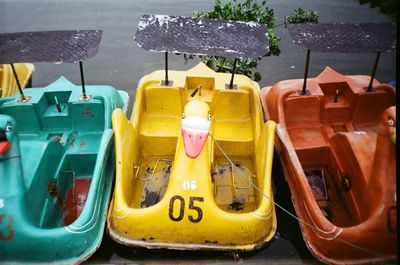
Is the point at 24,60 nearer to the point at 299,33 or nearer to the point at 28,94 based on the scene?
the point at 28,94

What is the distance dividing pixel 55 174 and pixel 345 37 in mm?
3367

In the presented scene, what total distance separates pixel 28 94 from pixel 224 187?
270 cm

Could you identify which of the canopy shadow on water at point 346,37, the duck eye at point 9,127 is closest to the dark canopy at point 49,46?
the duck eye at point 9,127

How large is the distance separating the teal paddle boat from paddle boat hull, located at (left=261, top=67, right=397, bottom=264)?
1.99 meters

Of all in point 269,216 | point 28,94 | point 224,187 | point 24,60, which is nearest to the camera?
point 269,216

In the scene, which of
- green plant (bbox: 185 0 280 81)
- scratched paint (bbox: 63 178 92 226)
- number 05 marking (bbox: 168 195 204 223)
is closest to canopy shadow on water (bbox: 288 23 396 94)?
green plant (bbox: 185 0 280 81)

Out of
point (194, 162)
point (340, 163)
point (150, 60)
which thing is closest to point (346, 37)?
point (340, 163)

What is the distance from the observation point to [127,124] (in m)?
3.88

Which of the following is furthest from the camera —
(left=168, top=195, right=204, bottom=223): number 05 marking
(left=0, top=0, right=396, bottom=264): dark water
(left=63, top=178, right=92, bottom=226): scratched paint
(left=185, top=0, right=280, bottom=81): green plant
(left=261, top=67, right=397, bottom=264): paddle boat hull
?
(left=185, top=0, right=280, bottom=81): green plant

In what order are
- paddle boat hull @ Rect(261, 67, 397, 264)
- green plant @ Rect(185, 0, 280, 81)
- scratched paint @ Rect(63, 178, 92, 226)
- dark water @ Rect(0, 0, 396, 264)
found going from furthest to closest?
1. green plant @ Rect(185, 0, 280, 81)
2. scratched paint @ Rect(63, 178, 92, 226)
3. dark water @ Rect(0, 0, 396, 264)
4. paddle boat hull @ Rect(261, 67, 397, 264)

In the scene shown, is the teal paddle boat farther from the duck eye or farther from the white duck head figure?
the white duck head figure

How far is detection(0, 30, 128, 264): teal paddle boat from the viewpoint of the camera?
3020mm

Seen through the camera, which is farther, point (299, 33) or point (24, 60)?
point (299, 33)

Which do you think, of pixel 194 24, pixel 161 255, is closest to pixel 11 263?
pixel 161 255
